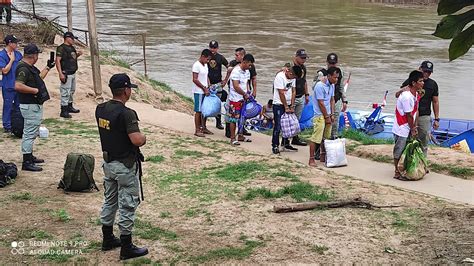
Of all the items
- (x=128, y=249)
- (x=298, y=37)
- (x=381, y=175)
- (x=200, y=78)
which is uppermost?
(x=298, y=37)

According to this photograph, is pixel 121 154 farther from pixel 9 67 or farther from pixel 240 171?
pixel 9 67

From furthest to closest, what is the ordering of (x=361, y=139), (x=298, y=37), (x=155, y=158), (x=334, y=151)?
1. (x=298, y=37)
2. (x=361, y=139)
3. (x=334, y=151)
4. (x=155, y=158)

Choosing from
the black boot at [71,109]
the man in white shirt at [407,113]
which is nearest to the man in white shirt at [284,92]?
the man in white shirt at [407,113]

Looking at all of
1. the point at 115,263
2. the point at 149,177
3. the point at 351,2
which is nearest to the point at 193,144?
the point at 149,177

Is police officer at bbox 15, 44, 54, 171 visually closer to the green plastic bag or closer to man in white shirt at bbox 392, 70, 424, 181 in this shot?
man in white shirt at bbox 392, 70, 424, 181

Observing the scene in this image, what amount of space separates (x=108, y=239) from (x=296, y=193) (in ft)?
7.95

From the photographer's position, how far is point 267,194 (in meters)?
6.69

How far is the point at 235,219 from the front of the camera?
236 inches

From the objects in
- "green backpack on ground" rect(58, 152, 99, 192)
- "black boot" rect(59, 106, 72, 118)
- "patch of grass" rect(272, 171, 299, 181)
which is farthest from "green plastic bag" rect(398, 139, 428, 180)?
"black boot" rect(59, 106, 72, 118)

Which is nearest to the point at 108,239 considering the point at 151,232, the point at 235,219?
the point at 151,232

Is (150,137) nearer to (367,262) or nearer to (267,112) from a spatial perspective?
(267,112)

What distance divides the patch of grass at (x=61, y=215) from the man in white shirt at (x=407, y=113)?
4.45 metres

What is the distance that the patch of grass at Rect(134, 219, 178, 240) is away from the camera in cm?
549

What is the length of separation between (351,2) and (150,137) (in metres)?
41.9
